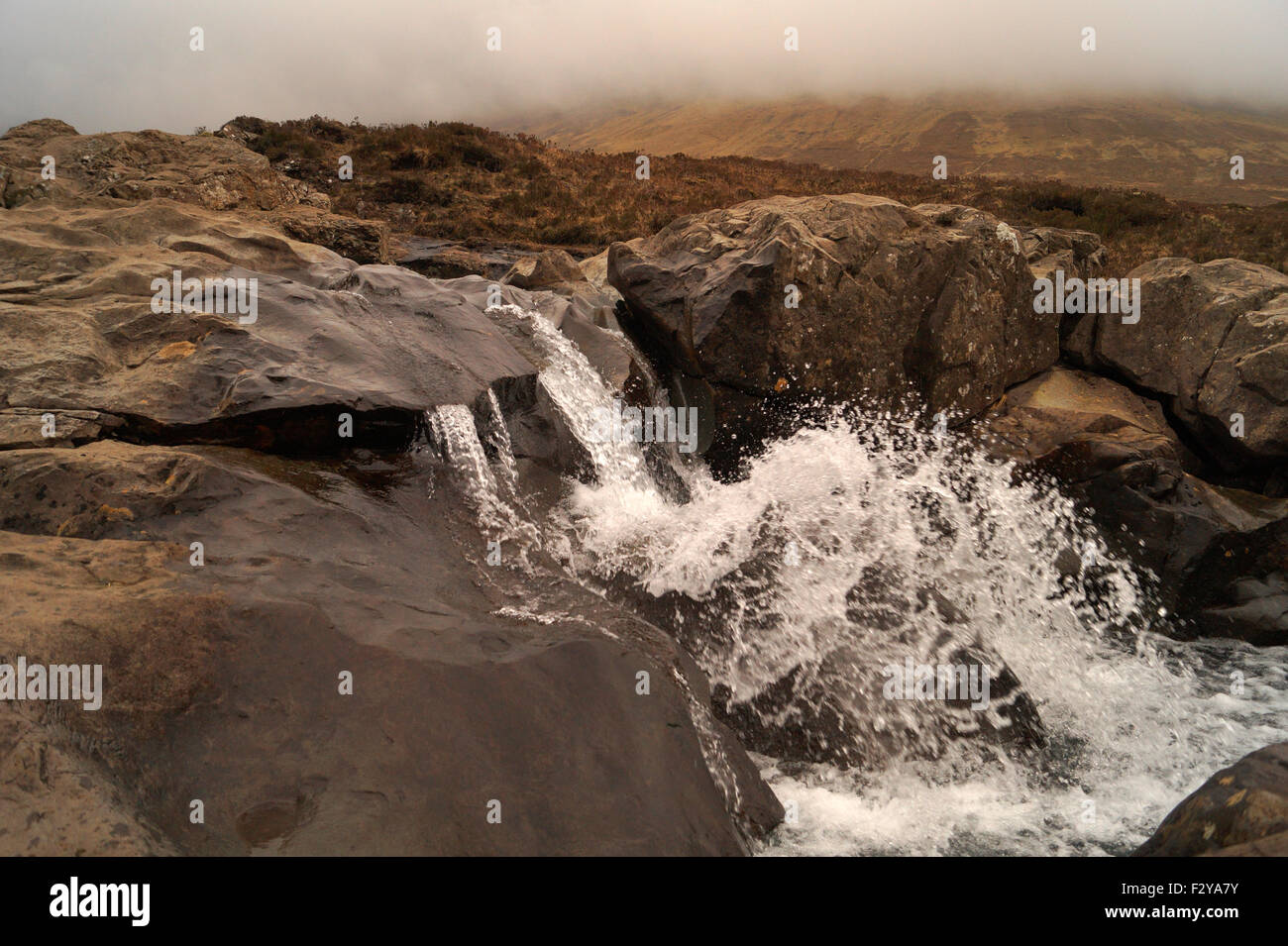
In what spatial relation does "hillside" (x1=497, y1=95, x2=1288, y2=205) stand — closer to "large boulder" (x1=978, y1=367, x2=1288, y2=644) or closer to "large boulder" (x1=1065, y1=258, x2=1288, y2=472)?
"large boulder" (x1=1065, y1=258, x2=1288, y2=472)

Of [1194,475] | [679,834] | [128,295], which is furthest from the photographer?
[1194,475]

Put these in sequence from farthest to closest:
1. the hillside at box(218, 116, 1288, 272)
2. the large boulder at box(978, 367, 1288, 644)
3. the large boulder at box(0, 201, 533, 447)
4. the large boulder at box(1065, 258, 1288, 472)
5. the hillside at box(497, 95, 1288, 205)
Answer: the hillside at box(497, 95, 1288, 205)
the hillside at box(218, 116, 1288, 272)
the large boulder at box(1065, 258, 1288, 472)
the large boulder at box(978, 367, 1288, 644)
the large boulder at box(0, 201, 533, 447)

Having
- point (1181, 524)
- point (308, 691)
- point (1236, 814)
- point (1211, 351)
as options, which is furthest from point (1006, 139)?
point (308, 691)

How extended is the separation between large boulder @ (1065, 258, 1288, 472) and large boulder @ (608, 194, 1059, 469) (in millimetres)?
993

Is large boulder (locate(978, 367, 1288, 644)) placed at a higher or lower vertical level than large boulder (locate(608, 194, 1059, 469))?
lower

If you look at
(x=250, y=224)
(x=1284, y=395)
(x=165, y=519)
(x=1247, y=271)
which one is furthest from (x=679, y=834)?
(x=1247, y=271)

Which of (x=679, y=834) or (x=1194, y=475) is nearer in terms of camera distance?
(x=679, y=834)

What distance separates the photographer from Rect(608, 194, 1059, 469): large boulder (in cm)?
1022

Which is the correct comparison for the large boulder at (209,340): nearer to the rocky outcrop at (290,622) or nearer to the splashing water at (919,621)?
the rocky outcrop at (290,622)

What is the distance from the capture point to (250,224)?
1120 cm

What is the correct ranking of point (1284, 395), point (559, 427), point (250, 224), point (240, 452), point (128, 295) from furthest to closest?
point (250, 224), point (1284, 395), point (559, 427), point (128, 295), point (240, 452)

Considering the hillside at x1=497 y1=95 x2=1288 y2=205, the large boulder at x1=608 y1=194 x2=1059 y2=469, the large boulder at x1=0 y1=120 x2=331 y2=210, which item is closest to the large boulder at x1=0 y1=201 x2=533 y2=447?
the large boulder at x1=0 y1=120 x2=331 y2=210
